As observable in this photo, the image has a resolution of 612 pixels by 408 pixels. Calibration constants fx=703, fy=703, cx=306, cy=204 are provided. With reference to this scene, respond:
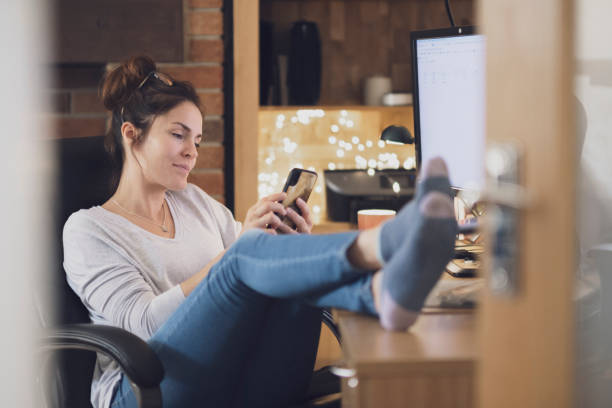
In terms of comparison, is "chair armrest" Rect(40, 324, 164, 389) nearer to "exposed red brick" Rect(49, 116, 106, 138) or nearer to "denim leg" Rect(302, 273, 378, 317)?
"denim leg" Rect(302, 273, 378, 317)

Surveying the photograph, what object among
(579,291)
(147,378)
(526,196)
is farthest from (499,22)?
(147,378)

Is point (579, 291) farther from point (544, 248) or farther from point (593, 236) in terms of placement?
point (544, 248)

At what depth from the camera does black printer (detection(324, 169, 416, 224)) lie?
2281 millimetres

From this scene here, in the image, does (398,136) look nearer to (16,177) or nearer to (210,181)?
(210,181)

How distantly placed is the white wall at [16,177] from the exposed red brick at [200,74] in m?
1.05

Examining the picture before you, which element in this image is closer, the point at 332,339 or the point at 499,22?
the point at 499,22

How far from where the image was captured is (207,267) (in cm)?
147

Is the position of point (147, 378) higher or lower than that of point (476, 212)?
lower

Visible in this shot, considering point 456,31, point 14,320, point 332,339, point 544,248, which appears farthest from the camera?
point 332,339

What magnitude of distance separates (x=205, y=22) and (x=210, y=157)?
0.40 meters

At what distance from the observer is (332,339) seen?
7.59 feet

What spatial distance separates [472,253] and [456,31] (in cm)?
46

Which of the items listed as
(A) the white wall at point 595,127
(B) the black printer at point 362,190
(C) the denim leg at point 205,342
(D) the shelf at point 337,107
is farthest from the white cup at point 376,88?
(C) the denim leg at point 205,342

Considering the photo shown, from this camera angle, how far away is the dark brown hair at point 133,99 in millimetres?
1616
